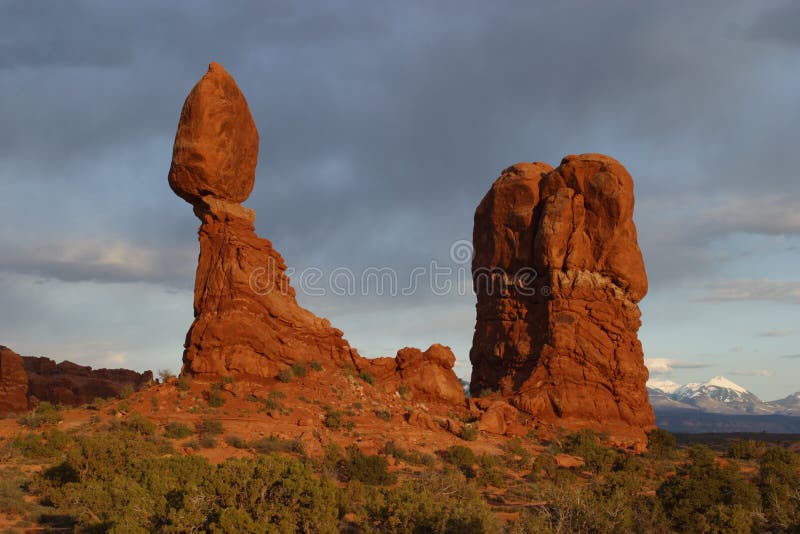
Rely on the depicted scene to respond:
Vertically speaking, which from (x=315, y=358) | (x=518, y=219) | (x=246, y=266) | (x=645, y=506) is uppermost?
(x=518, y=219)

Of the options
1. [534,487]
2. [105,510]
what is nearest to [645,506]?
[534,487]

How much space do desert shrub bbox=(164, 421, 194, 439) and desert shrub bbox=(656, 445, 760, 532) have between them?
54.7ft

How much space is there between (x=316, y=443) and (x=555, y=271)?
17.3 meters

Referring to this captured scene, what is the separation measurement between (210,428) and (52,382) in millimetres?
30352

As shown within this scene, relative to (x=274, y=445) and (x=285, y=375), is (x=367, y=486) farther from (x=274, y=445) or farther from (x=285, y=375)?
(x=285, y=375)

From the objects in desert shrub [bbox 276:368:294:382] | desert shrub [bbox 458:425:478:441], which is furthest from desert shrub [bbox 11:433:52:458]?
desert shrub [bbox 458:425:478:441]

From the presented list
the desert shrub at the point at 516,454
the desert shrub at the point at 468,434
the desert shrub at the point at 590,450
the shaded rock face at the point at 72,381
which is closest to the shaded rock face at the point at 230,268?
the desert shrub at the point at 468,434

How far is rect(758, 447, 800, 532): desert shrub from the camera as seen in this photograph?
1805cm

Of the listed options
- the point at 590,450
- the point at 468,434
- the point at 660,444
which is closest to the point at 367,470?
the point at 468,434

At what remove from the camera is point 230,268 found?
3319 centimetres

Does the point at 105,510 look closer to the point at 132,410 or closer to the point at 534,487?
the point at 132,410

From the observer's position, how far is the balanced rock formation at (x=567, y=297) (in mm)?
37500

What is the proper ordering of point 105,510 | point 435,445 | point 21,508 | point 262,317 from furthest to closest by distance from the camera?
1. point 262,317
2. point 435,445
3. point 21,508
4. point 105,510

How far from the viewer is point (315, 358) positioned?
34.4m
